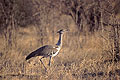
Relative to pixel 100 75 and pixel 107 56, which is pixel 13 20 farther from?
pixel 100 75

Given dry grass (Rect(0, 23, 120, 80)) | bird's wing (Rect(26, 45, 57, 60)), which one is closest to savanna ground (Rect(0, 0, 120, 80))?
dry grass (Rect(0, 23, 120, 80))

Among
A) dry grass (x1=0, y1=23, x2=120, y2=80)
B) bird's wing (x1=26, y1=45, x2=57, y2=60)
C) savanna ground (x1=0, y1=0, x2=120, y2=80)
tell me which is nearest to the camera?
dry grass (x1=0, y1=23, x2=120, y2=80)

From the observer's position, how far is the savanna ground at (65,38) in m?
5.86

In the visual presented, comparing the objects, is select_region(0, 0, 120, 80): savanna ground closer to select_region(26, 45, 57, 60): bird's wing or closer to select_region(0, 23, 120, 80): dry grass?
select_region(0, 23, 120, 80): dry grass

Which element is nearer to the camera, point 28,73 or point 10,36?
point 28,73

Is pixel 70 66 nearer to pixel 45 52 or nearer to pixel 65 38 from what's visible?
pixel 45 52

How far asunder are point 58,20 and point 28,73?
4668 millimetres

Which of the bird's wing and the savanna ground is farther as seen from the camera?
the bird's wing

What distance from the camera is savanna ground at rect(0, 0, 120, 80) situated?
19.2 feet

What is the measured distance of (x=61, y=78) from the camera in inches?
193

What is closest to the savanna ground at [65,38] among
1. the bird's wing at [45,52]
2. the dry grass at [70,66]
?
the dry grass at [70,66]

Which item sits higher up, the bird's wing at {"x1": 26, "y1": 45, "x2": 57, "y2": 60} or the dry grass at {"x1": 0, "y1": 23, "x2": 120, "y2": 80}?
the bird's wing at {"x1": 26, "y1": 45, "x2": 57, "y2": 60}

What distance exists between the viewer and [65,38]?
9773 mm

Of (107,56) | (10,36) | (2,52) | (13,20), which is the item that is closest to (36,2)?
(13,20)
